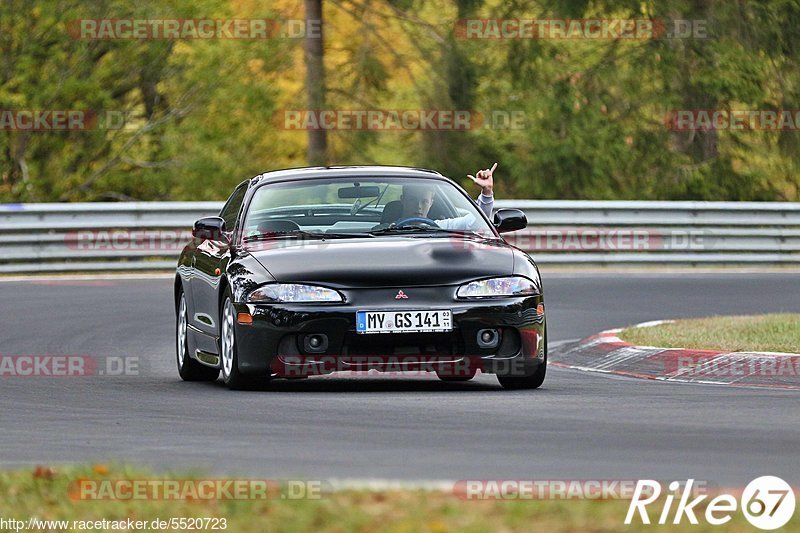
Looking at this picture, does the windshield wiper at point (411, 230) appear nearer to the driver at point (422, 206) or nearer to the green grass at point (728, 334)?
the driver at point (422, 206)

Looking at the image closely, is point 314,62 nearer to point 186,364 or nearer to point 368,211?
point 186,364

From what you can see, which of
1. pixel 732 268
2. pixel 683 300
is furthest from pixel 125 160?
pixel 683 300

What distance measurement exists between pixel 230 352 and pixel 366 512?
5.30m

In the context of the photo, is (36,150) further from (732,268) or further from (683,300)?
(683,300)

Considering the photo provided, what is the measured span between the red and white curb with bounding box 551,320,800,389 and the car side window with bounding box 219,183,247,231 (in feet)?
9.62

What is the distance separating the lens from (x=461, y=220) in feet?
39.2

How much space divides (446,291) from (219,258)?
1.92 metres

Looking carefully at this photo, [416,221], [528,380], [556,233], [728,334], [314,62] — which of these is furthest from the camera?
[314,62]

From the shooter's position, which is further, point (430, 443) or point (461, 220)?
point (461, 220)

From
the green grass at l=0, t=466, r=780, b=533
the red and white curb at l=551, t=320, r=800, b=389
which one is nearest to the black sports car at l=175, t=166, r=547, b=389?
the red and white curb at l=551, t=320, r=800, b=389

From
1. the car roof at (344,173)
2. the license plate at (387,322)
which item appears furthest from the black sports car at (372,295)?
the car roof at (344,173)

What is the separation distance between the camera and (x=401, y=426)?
8867 mm

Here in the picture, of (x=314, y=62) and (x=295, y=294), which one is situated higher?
(x=314, y=62)

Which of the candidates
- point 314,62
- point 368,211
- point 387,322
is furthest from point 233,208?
point 314,62
